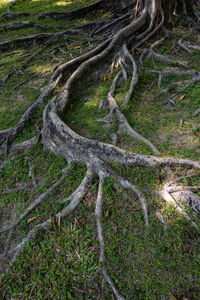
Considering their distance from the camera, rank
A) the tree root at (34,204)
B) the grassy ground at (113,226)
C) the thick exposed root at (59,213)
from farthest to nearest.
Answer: the tree root at (34,204) < the thick exposed root at (59,213) < the grassy ground at (113,226)

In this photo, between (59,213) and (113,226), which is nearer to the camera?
(113,226)

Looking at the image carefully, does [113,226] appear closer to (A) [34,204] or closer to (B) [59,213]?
(B) [59,213]

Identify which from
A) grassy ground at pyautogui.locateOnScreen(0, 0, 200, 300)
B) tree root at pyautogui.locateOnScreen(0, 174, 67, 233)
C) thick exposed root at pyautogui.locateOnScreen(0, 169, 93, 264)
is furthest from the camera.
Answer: tree root at pyautogui.locateOnScreen(0, 174, 67, 233)

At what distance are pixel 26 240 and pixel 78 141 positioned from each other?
1.53 metres

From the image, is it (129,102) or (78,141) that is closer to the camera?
(78,141)

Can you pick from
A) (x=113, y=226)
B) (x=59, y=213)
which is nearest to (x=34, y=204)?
(x=59, y=213)

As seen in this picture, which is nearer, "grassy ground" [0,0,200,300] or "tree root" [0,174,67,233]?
"grassy ground" [0,0,200,300]

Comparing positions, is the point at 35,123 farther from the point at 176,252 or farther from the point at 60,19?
the point at 60,19

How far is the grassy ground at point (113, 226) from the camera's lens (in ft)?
7.09

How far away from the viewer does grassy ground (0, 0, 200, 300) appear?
2162mm

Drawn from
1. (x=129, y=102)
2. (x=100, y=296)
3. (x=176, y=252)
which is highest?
(x=129, y=102)

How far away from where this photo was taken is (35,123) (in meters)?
4.37

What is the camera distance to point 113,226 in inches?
101

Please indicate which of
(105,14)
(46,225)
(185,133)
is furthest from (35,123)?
(105,14)
